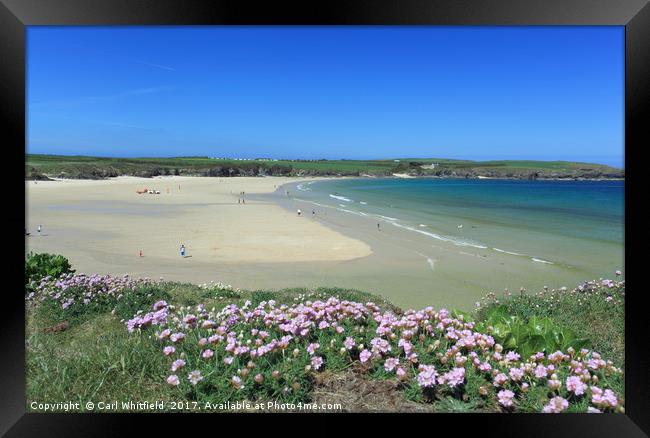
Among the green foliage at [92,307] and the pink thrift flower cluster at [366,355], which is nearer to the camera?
the pink thrift flower cluster at [366,355]

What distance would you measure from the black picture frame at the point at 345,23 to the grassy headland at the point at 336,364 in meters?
0.09

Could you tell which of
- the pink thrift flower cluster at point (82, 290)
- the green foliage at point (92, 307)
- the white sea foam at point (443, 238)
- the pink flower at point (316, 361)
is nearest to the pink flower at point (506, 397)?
the pink flower at point (316, 361)

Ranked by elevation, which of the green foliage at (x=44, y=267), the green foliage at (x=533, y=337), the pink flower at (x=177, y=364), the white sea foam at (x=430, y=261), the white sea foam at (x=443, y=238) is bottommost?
the white sea foam at (x=430, y=261)

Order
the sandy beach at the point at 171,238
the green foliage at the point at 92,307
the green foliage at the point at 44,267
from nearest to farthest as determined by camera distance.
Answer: the green foliage at the point at 92,307 < the green foliage at the point at 44,267 < the sandy beach at the point at 171,238

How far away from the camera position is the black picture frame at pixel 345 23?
240cm

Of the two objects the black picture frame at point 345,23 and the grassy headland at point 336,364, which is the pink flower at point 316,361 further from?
the black picture frame at point 345,23

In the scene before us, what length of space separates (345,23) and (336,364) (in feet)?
6.44

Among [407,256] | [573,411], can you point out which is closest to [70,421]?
[573,411]

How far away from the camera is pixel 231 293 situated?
4.78 meters

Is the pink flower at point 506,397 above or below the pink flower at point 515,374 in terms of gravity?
below

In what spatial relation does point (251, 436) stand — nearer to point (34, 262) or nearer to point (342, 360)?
point (342, 360)

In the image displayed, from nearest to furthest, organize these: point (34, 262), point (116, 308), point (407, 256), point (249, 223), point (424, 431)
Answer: point (424, 431), point (116, 308), point (34, 262), point (407, 256), point (249, 223)

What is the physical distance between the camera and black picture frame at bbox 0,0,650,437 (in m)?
2.40

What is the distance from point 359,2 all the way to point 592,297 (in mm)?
3813
